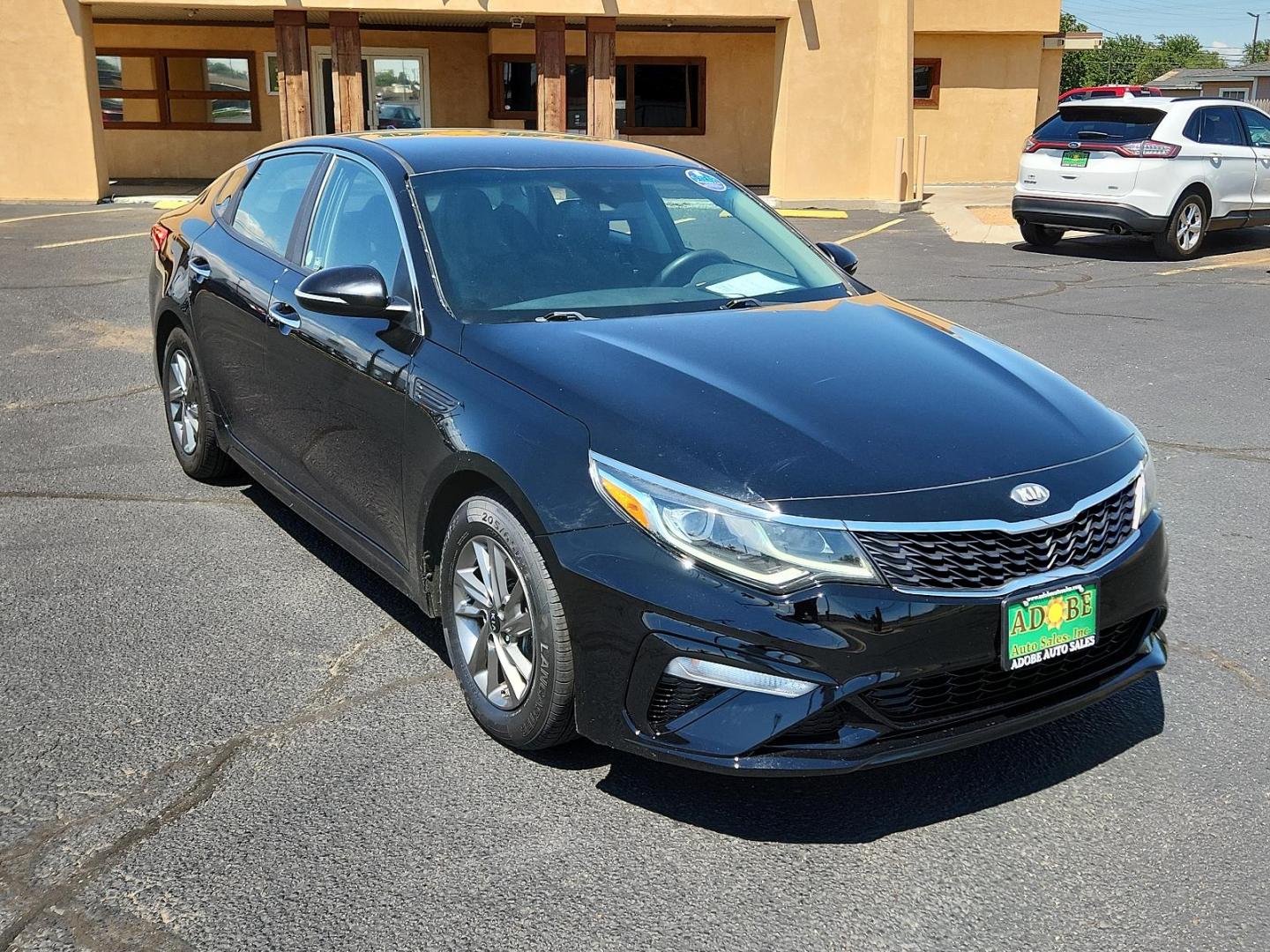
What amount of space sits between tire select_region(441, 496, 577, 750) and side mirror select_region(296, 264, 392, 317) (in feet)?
2.52

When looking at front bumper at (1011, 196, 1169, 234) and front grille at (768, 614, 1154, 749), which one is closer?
front grille at (768, 614, 1154, 749)

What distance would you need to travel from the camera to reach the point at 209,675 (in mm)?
4211

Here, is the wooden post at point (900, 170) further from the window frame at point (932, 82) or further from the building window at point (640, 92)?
the window frame at point (932, 82)

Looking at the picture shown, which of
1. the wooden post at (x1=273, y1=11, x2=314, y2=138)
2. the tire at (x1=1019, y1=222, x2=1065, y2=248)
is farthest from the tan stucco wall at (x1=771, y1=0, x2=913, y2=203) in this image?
the wooden post at (x1=273, y1=11, x2=314, y2=138)

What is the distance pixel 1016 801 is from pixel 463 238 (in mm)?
2472

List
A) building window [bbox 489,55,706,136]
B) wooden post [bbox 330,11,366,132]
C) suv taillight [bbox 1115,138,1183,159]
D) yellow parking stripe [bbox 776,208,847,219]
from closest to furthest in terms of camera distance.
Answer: suv taillight [bbox 1115,138,1183,159]
wooden post [bbox 330,11,366,132]
yellow parking stripe [bbox 776,208,847,219]
building window [bbox 489,55,706,136]

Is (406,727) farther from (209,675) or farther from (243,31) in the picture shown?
(243,31)

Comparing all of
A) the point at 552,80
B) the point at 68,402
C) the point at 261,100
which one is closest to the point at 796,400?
the point at 68,402

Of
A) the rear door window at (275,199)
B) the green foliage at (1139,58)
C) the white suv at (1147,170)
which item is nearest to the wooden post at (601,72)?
the white suv at (1147,170)

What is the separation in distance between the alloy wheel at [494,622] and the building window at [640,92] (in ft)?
74.3

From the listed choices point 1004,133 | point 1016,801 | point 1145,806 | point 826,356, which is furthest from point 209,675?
point 1004,133

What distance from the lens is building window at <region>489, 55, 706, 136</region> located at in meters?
25.3

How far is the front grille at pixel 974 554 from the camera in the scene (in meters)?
3.10

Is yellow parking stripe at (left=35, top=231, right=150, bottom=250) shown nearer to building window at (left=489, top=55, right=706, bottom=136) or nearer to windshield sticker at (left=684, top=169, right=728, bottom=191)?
building window at (left=489, top=55, right=706, bottom=136)
